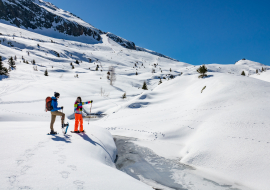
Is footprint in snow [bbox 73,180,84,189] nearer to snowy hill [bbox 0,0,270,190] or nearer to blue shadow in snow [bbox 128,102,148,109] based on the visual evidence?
snowy hill [bbox 0,0,270,190]

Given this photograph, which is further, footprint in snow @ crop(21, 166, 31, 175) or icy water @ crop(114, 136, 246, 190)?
icy water @ crop(114, 136, 246, 190)

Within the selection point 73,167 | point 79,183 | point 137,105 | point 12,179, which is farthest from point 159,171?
point 137,105

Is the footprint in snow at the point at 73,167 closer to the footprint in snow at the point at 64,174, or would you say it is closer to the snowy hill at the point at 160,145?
the snowy hill at the point at 160,145

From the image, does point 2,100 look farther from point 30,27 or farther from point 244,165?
point 30,27

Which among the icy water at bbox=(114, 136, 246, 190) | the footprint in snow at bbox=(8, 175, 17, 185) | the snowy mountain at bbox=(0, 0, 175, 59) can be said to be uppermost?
the snowy mountain at bbox=(0, 0, 175, 59)

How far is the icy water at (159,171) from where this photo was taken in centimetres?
473

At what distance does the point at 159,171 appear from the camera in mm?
5613

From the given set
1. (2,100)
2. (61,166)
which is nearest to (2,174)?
(61,166)

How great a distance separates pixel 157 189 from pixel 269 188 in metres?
3.21

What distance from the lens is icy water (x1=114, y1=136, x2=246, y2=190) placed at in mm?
4727

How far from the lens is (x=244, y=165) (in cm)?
509

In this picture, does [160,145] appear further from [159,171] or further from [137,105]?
[137,105]

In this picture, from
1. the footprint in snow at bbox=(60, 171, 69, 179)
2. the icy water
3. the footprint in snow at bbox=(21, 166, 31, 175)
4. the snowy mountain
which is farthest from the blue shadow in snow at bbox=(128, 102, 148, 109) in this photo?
the snowy mountain

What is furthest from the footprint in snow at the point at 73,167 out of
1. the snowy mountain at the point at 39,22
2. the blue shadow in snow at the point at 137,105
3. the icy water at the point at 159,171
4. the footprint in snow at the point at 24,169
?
the snowy mountain at the point at 39,22
